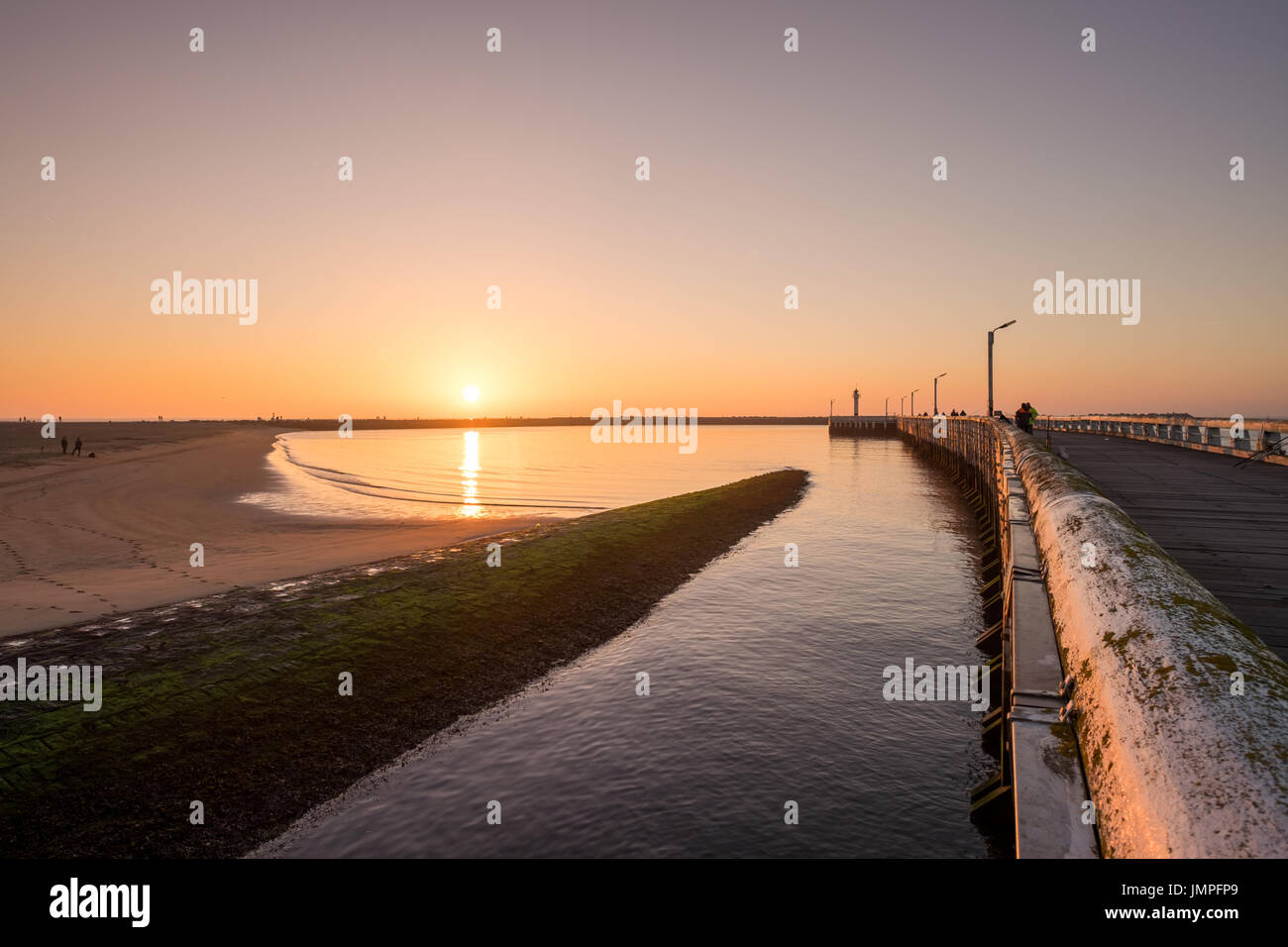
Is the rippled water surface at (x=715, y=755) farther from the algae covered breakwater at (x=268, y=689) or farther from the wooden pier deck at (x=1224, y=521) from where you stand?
the wooden pier deck at (x=1224, y=521)

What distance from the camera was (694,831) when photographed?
6.20 metres

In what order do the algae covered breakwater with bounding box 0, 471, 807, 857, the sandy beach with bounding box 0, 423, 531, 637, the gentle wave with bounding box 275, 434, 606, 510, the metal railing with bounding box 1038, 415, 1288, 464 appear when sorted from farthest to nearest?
the gentle wave with bounding box 275, 434, 606, 510 → the metal railing with bounding box 1038, 415, 1288, 464 → the sandy beach with bounding box 0, 423, 531, 637 → the algae covered breakwater with bounding box 0, 471, 807, 857

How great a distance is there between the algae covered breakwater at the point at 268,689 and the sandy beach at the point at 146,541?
2.51m

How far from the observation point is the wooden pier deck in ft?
20.4

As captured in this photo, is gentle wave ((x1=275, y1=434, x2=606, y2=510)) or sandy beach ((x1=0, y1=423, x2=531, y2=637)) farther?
gentle wave ((x1=275, y1=434, x2=606, y2=510))

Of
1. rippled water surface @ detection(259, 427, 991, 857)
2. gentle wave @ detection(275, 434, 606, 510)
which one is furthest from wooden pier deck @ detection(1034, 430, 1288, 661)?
gentle wave @ detection(275, 434, 606, 510)

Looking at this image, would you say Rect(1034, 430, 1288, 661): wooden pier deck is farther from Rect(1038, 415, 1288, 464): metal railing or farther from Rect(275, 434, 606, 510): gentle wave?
Rect(275, 434, 606, 510): gentle wave

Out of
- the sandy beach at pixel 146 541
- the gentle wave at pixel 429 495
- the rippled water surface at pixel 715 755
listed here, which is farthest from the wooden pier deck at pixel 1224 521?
the gentle wave at pixel 429 495

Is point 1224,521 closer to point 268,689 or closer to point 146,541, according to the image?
point 268,689

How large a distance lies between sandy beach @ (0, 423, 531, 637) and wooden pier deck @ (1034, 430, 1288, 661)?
54.1 feet

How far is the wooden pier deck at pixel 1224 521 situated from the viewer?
6207 mm
